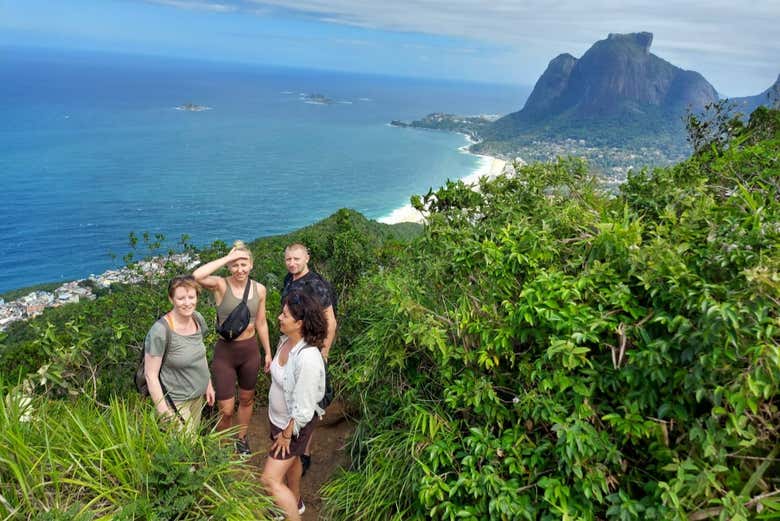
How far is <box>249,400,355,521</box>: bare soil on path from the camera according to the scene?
13.1 ft

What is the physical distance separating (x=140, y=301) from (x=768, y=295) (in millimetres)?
5459

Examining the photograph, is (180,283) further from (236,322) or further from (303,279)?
(303,279)

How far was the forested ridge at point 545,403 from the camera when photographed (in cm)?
222

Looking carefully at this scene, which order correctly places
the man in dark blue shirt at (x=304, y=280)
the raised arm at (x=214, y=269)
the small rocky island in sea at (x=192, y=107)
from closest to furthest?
1. the raised arm at (x=214, y=269)
2. the man in dark blue shirt at (x=304, y=280)
3. the small rocky island in sea at (x=192, y=107)

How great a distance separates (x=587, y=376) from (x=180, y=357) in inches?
103

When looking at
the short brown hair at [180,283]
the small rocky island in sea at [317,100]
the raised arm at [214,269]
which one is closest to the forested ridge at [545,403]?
the short brown hair at [180,283]

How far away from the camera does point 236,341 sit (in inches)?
155

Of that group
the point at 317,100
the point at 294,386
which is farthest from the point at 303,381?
the point at 317,100

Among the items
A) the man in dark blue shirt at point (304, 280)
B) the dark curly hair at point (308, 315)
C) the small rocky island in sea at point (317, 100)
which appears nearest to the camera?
the dark curly hair at point (308, 315)

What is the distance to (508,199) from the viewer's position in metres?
4.20

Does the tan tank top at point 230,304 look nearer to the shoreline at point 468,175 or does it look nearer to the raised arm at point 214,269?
the raised arm at point 214,269

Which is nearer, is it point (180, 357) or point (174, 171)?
point (180, 357)

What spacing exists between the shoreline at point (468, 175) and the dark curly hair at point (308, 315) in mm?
17202

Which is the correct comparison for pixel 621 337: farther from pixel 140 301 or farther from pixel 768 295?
pixel 140 301
